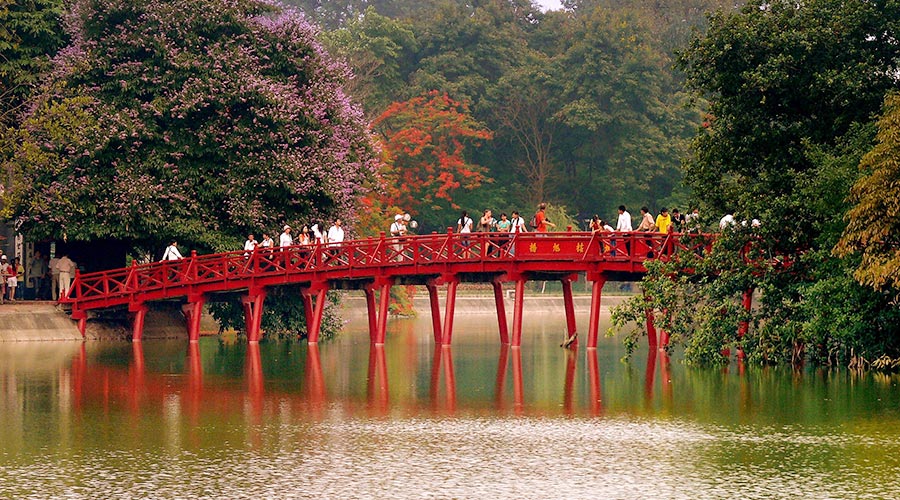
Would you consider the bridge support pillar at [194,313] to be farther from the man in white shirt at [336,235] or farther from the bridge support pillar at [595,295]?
the bridge support pillar at [595,295]

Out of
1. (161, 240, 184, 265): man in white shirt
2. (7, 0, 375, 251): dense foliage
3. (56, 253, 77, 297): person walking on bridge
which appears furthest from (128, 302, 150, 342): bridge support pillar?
(56, 253, 77, 297): person walking on bridge

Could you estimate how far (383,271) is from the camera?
47.9m

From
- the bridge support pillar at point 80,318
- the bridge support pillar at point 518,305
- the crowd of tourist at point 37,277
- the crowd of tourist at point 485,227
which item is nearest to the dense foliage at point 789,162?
the crowd of tourist at point 485,227

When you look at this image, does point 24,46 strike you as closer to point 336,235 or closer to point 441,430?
point 336,235

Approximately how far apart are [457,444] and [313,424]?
369 cm

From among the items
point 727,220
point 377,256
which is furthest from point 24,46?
Result: point 727,220

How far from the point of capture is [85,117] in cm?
5116

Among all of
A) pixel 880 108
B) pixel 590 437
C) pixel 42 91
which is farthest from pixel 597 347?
pixel 590 437

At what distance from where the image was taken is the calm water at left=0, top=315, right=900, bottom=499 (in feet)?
67.9

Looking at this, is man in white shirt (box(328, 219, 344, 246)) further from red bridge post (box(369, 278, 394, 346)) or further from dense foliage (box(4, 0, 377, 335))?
dense foliage (box(4, 0, 377, 335))

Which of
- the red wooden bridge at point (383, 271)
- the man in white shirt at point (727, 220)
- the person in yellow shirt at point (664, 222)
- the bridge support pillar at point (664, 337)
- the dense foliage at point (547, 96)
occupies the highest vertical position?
the dense foliage at point (547, 96)

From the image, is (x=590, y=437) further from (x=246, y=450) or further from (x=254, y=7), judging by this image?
(x=254, y=7)

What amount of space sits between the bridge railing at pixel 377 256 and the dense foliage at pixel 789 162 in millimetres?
2250

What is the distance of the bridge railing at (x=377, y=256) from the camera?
43.8 m
